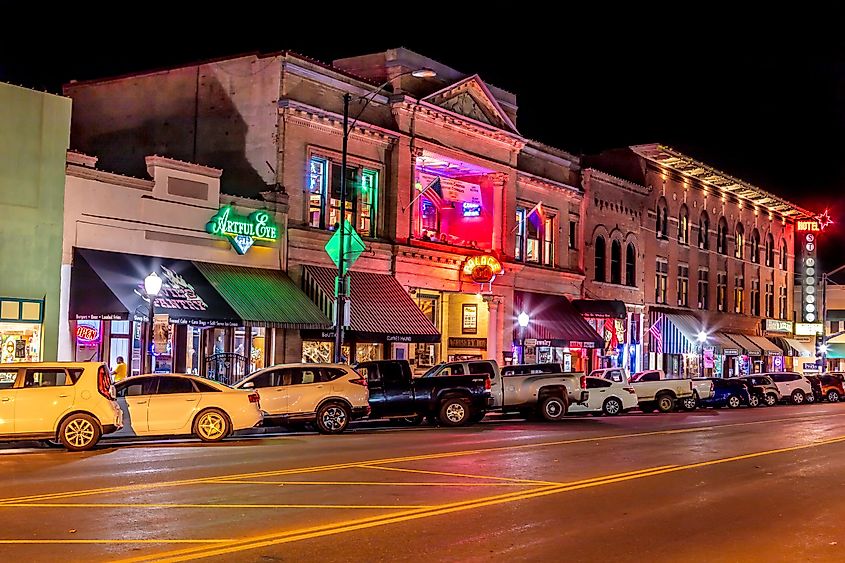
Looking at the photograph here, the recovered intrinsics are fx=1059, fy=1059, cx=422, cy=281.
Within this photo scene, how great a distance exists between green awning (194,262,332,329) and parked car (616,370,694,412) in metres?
13.0

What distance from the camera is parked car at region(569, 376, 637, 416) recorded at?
35.0 meters

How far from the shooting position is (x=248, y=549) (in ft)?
31.3

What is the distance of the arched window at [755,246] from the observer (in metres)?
66.2

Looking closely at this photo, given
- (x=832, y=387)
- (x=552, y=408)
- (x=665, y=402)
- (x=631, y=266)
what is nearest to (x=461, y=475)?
(x=552, y=408)

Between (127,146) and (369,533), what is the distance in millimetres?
27084

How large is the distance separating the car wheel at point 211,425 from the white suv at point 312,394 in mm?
2089

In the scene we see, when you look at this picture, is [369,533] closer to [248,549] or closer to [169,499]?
[248,549]

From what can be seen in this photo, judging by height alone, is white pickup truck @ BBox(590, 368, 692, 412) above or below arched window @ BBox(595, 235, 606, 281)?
below

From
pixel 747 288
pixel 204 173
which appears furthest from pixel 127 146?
pixel 747 288

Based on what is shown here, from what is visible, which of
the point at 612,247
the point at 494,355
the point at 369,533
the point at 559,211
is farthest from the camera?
the point at 612,247

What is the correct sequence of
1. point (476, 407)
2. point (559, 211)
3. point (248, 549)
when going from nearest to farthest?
point (248, 549) < point (476, 407) < point (559, 211)

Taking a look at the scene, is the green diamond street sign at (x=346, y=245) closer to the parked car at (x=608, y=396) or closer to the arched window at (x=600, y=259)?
the parked car at (x=608, y=396)

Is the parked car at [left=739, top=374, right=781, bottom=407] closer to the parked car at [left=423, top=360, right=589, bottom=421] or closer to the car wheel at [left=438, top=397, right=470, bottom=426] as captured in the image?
the parked car at [left=423, top=360, right=589, bottom=421]

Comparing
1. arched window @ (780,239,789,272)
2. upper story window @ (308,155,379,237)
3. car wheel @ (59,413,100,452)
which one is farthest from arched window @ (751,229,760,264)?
car wheel @ (59,413,100,452)
